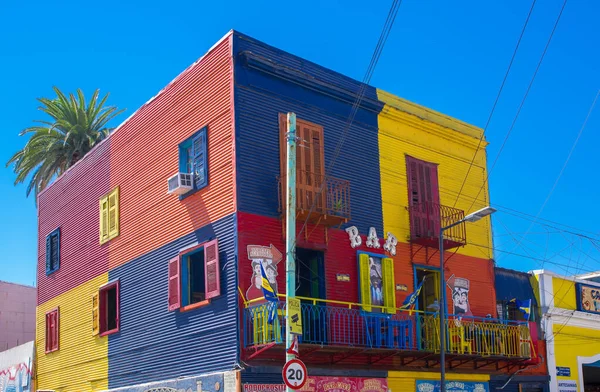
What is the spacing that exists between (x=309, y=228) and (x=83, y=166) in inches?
449

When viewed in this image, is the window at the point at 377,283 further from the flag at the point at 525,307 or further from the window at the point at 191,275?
the flag at the point at 525,307

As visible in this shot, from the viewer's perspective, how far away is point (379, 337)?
21.4 m

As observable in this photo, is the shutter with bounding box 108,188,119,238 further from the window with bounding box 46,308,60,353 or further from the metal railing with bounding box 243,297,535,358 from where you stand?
the metal railing with bounding box 243,297,535,358

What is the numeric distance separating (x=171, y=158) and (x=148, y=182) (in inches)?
61.7

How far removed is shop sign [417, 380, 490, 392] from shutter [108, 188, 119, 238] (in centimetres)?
1077

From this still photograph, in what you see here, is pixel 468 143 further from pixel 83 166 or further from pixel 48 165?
pixel 48 165

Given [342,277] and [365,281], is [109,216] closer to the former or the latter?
[342,277]

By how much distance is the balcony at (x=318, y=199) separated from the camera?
21.1 m

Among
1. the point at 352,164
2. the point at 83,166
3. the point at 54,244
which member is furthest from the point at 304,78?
the point at 54,244

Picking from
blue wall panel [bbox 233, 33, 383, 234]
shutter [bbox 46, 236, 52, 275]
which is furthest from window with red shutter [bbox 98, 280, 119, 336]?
blue wall panel [bbox 233, 33, 383, 234]

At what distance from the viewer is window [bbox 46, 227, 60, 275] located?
99.7 feet

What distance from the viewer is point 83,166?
96.4ft

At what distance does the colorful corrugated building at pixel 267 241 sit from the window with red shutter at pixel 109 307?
0.08 metres

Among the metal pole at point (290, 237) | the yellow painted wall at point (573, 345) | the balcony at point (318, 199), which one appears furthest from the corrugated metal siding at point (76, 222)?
the yellow painted wall at point (573, 345)
